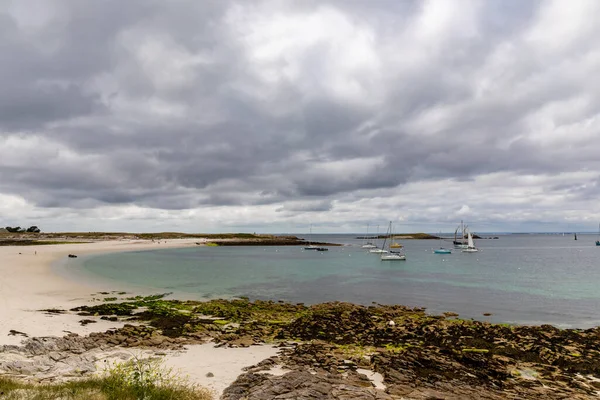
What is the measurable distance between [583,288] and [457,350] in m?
41.3

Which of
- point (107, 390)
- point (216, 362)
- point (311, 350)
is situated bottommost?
point (311, 350)

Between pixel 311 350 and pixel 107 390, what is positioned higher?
pixel 107 390

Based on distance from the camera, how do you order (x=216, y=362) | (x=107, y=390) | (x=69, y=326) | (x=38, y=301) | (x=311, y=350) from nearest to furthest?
(x=107, y=390) → (x=216, y=362) → (x=311, y=350) → (x=69, y=326) → (x=38, y=301)

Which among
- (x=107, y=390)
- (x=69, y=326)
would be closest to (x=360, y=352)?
(x=107, y=390)

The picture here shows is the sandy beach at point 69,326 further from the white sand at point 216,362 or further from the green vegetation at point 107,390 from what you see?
the green vegetation at point 107,390

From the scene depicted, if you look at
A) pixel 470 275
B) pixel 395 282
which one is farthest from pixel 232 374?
pixel 470 275

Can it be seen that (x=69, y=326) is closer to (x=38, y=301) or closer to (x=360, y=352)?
(x=38, y=301)

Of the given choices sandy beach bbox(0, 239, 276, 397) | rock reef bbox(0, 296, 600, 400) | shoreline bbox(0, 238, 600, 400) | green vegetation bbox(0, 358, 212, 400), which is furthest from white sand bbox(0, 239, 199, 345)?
green vegetation bbox(0, 358, 212, 400)

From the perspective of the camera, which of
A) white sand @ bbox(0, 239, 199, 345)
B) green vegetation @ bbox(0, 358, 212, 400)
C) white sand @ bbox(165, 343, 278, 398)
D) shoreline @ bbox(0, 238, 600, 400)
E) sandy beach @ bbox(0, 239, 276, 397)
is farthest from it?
white sand @ bbox(0, 239, 199, 345)

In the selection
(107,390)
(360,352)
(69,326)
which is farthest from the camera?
(69,326)

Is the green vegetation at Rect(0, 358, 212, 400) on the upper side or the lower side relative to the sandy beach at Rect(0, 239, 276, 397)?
upper

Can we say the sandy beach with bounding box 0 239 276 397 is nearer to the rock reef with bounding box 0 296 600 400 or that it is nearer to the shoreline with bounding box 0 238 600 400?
the shoreline with bounding box 0 238 600 400

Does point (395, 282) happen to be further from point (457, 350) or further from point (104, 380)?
point (104, 380)

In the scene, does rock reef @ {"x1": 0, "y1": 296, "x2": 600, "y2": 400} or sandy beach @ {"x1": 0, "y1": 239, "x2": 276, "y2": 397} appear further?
A: sandy beach @ {"x1": 0, "y1": 239, "x2": 276, "y2": 397}
